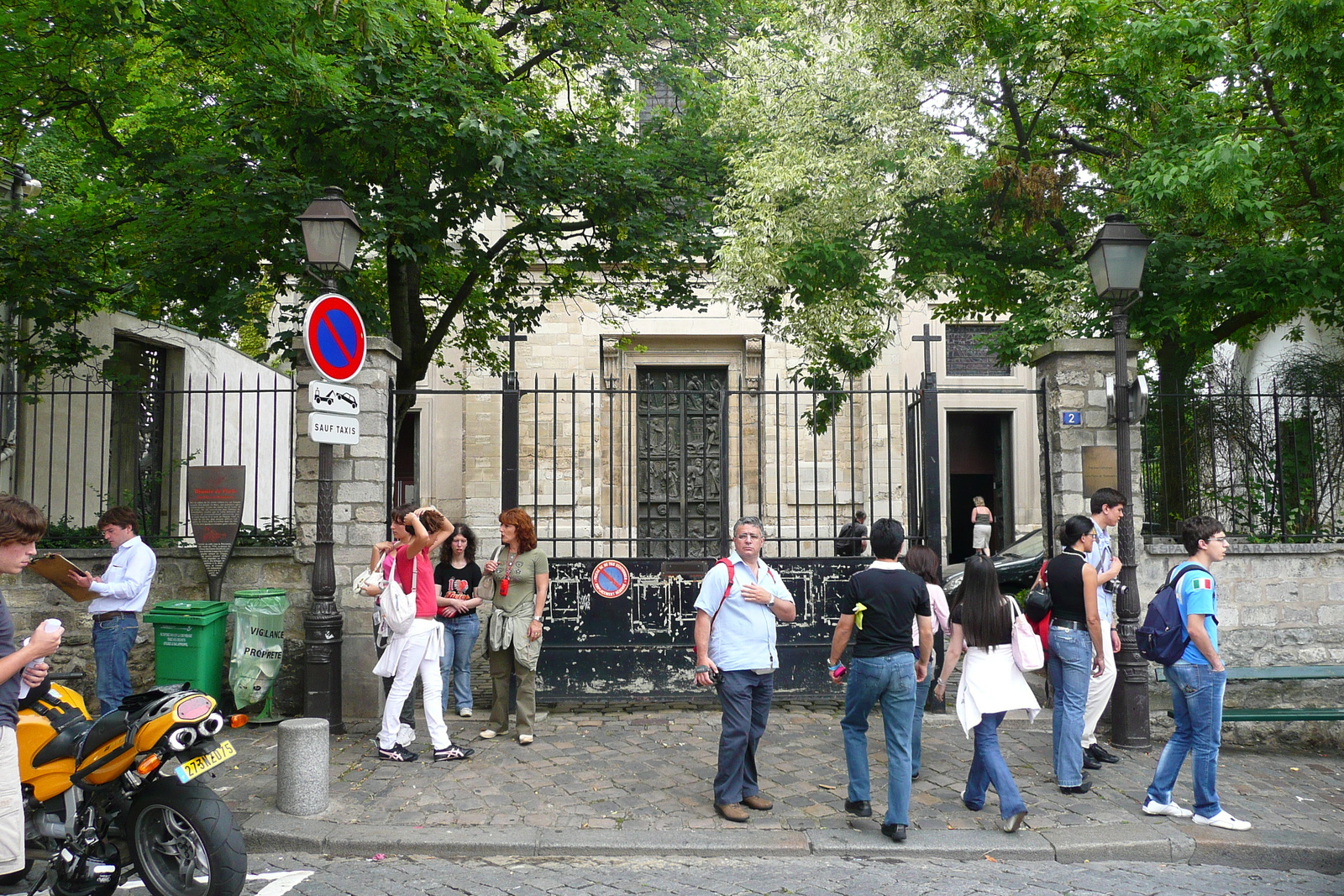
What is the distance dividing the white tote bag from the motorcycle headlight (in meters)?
4.13

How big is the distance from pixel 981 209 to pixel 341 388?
7.60 meters

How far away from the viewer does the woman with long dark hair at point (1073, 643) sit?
5746 mm

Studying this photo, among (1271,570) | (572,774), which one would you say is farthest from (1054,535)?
(572,774)

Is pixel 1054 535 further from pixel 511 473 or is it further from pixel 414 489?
pixel 414 489

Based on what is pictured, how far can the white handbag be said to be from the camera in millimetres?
6289

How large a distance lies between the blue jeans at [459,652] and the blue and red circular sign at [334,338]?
81.9 inches

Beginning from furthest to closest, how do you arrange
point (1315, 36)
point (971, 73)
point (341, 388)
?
1. point (971, 73)
2. point (1315, 36)
3. point (341, 388)

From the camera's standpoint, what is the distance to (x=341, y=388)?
6883 mm

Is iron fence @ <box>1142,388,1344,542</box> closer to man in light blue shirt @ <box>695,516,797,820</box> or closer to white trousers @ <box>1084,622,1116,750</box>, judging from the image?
white trousers @ <box>1084,622,1116,750</box>

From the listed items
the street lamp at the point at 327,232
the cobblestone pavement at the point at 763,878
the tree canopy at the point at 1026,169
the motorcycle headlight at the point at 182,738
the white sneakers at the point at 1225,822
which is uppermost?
the tree canopy at the point at 1026,169

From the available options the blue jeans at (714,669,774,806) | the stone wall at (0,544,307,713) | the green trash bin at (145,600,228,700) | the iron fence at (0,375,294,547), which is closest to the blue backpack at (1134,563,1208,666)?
the blue jeans at (714,669,774,806)

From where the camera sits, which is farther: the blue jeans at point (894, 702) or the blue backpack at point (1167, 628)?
the blue backpack at point (1167, 628)

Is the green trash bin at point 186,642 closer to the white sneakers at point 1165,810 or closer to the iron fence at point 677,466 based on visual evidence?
the white sneakers at point 1165,810

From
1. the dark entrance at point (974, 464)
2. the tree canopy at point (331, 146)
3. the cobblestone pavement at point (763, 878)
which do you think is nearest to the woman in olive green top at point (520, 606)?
the cobblestone pavement at point (763, 878)
